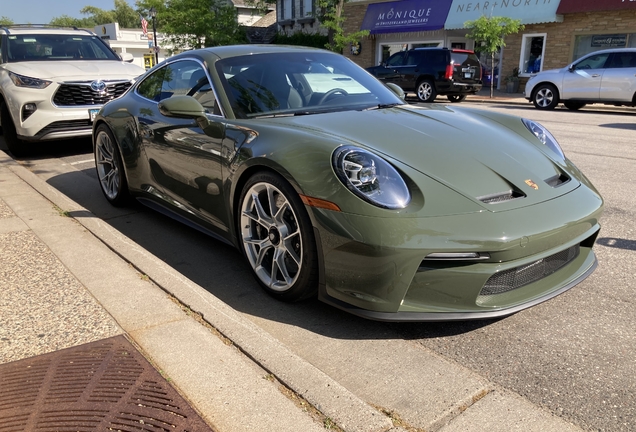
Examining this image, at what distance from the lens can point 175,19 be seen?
111 feet

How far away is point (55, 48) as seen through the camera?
8.80 metres

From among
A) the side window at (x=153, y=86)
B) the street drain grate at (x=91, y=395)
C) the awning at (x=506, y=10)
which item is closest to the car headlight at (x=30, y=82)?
the side window at (x=153, y=86)

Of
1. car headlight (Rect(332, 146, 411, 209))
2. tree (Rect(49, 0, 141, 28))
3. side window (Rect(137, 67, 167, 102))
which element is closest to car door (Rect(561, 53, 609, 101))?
side window (Rect(137, 67, 167, 102))

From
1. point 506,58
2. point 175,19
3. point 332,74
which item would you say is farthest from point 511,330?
point 175,19

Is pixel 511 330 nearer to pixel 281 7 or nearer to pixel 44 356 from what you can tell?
pixel 44 356

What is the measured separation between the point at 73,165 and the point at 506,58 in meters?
20.2

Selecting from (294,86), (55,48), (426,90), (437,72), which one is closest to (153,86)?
(294,86)

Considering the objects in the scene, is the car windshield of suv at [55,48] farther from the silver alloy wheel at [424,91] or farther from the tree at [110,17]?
the tree at [110,17]

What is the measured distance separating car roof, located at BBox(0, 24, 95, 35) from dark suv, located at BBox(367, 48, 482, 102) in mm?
11741

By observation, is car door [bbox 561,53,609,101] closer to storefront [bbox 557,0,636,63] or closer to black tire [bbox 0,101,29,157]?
storefront [bbox 557,0,636,63]

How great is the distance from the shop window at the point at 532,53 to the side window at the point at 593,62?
7583 millimetres

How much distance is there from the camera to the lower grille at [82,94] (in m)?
7.58

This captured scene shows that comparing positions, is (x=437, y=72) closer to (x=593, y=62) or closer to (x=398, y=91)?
(x=593, y=62)

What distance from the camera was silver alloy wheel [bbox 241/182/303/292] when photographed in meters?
3.06
